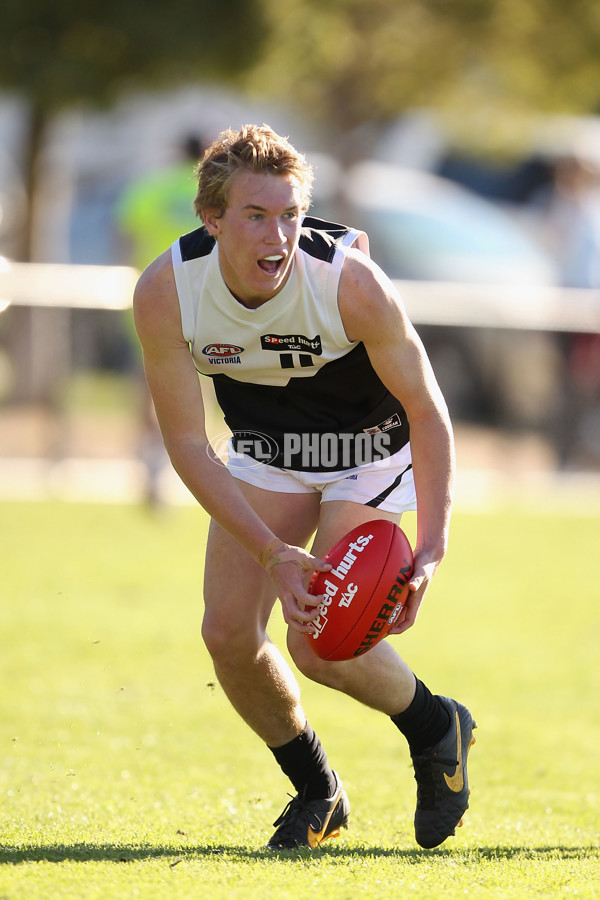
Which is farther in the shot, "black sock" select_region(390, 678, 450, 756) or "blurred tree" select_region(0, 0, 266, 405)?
"blurred tree" select_region(0, 0, 266, 405)

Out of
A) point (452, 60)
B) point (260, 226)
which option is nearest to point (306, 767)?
point (260, 226)

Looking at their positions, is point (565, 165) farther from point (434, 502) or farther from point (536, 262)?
point (434, 502)

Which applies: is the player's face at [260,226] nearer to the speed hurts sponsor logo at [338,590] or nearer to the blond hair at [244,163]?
the blond hair at [244,163]

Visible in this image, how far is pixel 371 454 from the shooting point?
13.5ft

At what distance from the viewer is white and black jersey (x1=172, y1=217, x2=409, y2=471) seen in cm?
374

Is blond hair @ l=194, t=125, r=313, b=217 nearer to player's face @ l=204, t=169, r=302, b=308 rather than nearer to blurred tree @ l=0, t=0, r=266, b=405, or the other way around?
player's face @ l=204, t=169, r=302, b=308

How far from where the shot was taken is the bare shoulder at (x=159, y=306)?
375cm

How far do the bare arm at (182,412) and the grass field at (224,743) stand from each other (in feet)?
2.94

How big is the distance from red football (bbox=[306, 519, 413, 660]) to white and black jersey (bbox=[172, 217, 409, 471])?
19.3 inches

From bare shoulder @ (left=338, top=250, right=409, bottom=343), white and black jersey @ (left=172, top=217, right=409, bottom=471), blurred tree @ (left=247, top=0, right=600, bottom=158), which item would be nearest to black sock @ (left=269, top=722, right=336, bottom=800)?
white and black jersey @ (left=172, top=217, right=409, bottom=471)

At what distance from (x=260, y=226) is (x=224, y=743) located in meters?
2.63

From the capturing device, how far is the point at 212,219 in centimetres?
368

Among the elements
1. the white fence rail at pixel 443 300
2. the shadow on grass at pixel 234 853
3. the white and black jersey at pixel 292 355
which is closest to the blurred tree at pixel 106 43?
the white fence rail at pixel 443 300

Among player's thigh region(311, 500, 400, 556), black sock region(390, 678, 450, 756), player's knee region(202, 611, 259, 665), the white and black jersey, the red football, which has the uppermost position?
the white and black jersey
